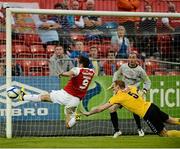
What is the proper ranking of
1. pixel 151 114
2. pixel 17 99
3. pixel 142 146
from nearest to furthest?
pixel 142 146 < pixel 151 114 < pixel 17 99

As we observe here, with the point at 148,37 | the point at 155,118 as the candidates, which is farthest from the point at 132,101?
the point at 148,37

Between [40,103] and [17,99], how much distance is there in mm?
858

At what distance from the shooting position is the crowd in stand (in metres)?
13.4

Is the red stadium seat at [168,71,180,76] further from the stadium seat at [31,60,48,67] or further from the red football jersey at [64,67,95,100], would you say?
the stadium seat at [31,60,48,67]

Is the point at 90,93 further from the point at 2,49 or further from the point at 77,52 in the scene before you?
the point at 2,49

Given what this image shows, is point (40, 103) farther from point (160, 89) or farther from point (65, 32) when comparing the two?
point (160, 89)

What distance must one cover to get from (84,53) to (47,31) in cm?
96

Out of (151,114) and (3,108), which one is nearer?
(151,114)

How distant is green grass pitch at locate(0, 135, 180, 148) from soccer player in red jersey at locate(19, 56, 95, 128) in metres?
0.71

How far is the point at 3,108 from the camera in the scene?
12.6 metres

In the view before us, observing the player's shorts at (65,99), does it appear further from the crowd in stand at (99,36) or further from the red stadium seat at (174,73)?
the red stadium seat at (174,73)

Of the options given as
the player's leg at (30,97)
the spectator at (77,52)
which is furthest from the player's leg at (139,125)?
the player's leg at (30,97)

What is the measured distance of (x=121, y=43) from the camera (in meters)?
13.6

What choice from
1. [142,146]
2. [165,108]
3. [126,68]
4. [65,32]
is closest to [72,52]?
[65,32]
